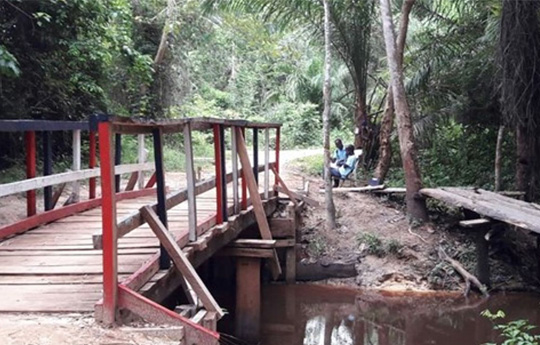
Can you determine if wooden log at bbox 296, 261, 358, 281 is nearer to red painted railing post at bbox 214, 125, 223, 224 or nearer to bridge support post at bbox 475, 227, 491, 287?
bridge support post at bbox 475, 227, 491, 287

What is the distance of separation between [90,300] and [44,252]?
5.16ft

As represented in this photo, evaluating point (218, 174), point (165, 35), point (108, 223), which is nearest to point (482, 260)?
point (218, 174)

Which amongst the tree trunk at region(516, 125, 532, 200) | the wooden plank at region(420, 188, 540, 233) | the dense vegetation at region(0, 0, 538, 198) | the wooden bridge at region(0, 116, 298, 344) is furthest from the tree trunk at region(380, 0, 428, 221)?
the wooden bridge at region(0, 116, 298, 344)

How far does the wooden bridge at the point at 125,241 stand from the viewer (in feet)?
12.0

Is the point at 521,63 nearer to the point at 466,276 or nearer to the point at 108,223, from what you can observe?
the point at 466,276

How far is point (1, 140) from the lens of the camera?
11156 mm

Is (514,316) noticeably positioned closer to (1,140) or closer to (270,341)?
(270,341)

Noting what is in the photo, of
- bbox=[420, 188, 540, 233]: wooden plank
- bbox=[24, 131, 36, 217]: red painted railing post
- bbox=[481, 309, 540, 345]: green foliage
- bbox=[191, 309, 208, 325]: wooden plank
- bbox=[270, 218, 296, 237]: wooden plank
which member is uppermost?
bbox=[24, 131, 36, 217]: red painted railing post

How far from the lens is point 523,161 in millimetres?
11555

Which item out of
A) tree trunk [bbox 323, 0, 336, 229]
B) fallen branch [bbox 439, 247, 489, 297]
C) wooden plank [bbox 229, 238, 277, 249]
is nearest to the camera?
wooden plank [bbox 229, 238, 277, 249]

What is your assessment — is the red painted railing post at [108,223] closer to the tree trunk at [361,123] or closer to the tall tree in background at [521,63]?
the tall tree in background at [521,63]

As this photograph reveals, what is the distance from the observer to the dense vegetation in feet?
33.5

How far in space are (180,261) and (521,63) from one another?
8.16m

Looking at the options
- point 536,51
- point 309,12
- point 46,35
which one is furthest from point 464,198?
point 46,35
